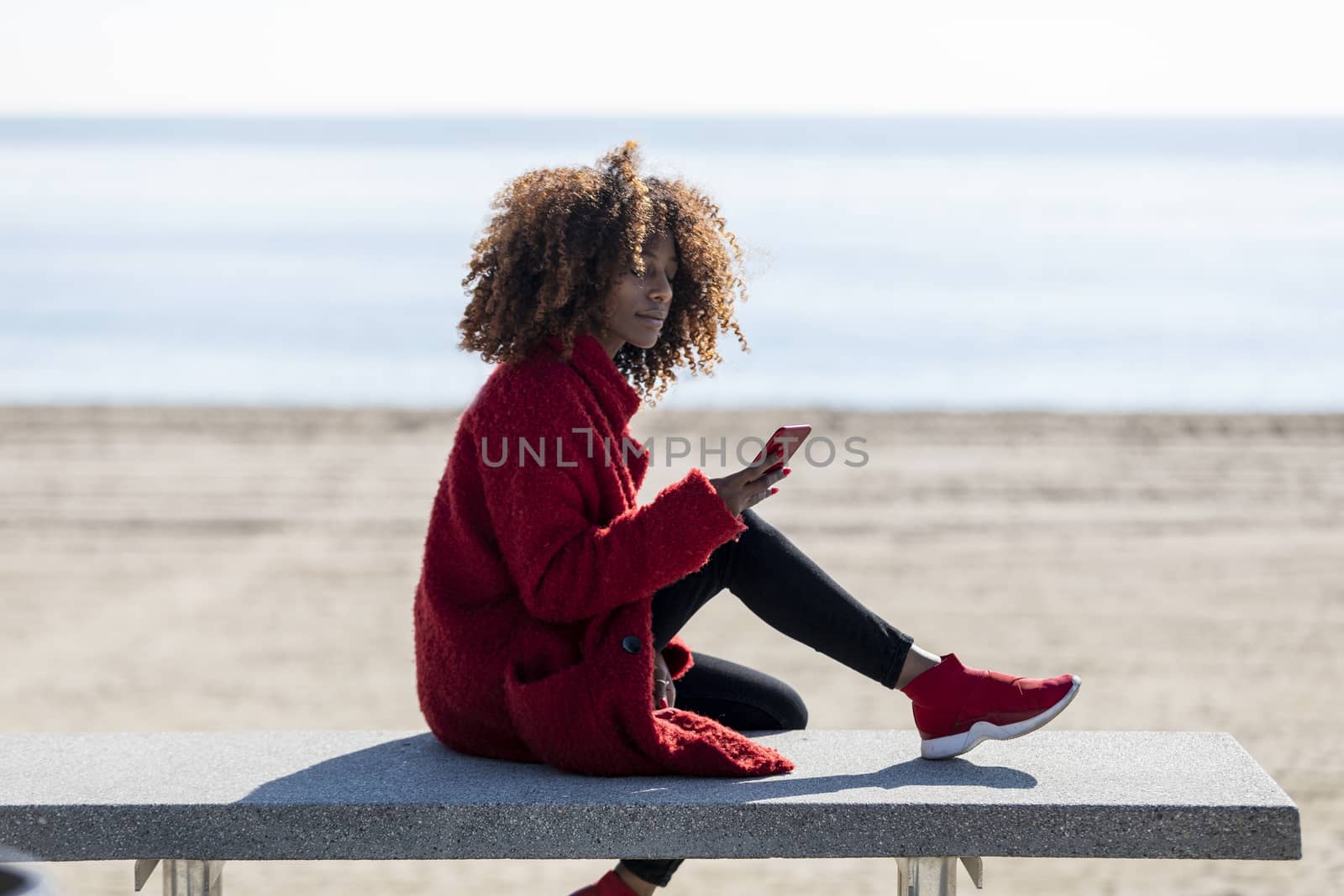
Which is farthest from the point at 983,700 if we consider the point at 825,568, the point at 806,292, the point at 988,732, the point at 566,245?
the point at 806,292

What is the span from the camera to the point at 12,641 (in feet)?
23.2

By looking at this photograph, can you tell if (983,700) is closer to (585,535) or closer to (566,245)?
(585,535)

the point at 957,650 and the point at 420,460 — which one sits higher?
the point at 420,460

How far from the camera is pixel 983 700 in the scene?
2842 millimetres

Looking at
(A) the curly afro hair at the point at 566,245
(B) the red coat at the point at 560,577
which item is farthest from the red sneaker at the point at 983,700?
(A) the curly afro hair at the point at 566,245

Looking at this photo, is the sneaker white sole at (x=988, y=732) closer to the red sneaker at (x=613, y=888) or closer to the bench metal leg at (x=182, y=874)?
the red sneaker at (x=613, y=888)

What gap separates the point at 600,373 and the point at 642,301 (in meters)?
0.15

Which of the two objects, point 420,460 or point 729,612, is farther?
point 420,460

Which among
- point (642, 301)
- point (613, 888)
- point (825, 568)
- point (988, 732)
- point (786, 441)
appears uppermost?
point (642, 301)

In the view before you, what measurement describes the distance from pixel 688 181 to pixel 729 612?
4.82 metres

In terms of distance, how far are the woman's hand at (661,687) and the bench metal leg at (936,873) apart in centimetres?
48

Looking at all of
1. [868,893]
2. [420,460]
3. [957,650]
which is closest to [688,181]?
[868,893]

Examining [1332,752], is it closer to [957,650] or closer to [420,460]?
[957,650]

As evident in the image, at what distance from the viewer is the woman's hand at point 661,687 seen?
2.83m
